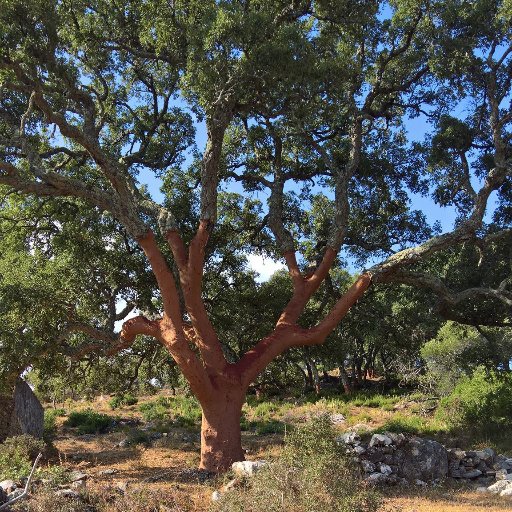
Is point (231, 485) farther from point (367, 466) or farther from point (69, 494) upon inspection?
point (367, 466)

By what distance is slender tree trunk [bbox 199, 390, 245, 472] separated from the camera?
999 cm

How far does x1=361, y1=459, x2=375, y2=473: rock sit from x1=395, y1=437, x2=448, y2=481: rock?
0.53 meters

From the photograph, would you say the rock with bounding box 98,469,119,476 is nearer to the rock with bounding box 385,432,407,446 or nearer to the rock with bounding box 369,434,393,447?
the rock with bounding box 369,434,393,447

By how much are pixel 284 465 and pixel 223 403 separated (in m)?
3.43

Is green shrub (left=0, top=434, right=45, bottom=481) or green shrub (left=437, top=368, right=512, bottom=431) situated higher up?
green shrub (left=0, top=434, right=45, bottom=481)

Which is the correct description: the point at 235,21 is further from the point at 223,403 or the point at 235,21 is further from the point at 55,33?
the point at 223,403

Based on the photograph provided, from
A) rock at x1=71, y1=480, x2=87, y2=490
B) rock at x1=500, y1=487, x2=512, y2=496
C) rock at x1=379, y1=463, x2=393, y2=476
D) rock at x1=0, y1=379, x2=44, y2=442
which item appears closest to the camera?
rock at x1=71, y1=480, x2=87, y2=490

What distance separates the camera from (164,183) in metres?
13.9

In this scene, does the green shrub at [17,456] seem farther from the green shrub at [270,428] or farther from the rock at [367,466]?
the green shrub at [270,428]

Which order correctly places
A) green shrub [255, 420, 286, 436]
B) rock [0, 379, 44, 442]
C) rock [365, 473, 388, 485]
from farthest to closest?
green shrub [255, 420, 286, 436] < rock [0, 379, 44, 442] < rock [365, 473, 388, 485]

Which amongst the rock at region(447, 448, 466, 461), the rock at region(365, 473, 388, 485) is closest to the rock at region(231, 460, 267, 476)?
the rock at region(365, 473, 388, 485)

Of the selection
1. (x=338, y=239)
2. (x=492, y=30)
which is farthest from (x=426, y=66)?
(x=338, y=239)

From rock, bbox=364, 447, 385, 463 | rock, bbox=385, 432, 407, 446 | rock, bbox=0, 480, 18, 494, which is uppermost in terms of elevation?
rock, bbox=0, 480, 18, 494

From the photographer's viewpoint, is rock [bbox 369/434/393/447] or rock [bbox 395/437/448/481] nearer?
rock [bbox 395/437/448/481]
